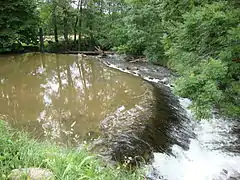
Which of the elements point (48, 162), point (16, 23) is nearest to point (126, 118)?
point (48, 162)

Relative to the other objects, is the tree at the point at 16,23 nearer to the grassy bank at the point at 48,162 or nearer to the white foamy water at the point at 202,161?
the white foamy water at the point at 202,161

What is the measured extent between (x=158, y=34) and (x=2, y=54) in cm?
786

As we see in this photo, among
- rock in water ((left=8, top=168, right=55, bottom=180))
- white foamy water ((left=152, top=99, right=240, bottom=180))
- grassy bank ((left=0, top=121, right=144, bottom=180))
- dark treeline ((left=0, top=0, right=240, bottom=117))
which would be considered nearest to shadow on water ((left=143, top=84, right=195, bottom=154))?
white foamy water ((left=152, top=99, right=240, bottom=180))

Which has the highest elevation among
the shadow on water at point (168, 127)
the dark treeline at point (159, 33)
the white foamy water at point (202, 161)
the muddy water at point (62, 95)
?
the dark treeline at point (159, 33)

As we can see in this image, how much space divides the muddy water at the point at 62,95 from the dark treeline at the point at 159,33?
1.84 metres

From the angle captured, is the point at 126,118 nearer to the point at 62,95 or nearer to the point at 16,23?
the point at 62,95

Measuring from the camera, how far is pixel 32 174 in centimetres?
242

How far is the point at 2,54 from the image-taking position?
13.8 m

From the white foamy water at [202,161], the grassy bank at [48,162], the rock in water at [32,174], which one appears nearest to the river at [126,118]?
the white foamy water at [202,161]

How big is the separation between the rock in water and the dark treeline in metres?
2.92

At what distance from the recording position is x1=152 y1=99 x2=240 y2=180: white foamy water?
Answer: 4.34 m

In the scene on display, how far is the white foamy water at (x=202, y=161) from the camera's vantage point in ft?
14.2

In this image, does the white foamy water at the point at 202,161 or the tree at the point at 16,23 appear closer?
the white foamy water at the point at 202,161

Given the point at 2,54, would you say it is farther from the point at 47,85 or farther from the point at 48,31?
the point at 47,85
